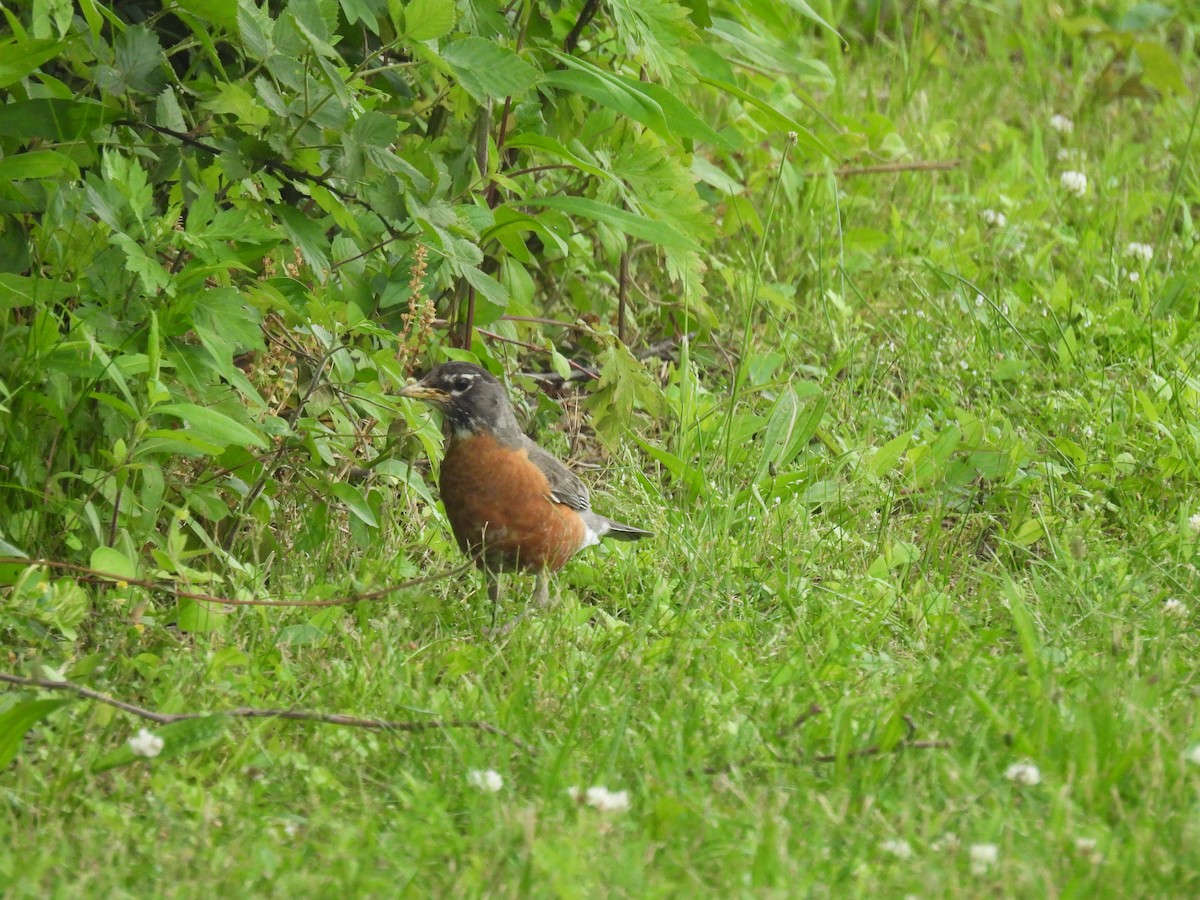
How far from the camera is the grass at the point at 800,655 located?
288cm

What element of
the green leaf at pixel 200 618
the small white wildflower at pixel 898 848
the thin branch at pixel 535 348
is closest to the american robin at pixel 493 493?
the thin branch at pixel 535 348

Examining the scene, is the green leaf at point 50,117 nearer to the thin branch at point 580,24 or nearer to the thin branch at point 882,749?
the thin branch at point 580,24

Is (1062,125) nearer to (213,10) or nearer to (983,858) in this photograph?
(213,10)

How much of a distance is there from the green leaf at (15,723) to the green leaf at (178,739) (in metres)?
0.15

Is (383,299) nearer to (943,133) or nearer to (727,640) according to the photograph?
(727,640)

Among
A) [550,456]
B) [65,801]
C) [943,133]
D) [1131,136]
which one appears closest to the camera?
[65,801]

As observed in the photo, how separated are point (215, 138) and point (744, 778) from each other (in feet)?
6.26

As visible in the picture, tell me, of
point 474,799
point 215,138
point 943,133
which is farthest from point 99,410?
point 943,133

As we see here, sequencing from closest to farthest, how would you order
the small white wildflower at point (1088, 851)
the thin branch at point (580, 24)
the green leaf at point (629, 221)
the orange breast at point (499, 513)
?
the small white wildflower at point (1088, 851)
the green leaf at point (629, 221)
the thin branch at point (580, 24)
the orange breast at point (499, 513)

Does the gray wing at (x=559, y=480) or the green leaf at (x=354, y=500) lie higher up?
the green leaf at (x=354, y=500)

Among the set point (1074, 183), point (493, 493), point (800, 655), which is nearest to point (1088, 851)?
point (800, 655)

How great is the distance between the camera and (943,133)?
7586 mm

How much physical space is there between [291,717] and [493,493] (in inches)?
55.1

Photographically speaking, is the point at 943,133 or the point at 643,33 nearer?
the point at 643,33
